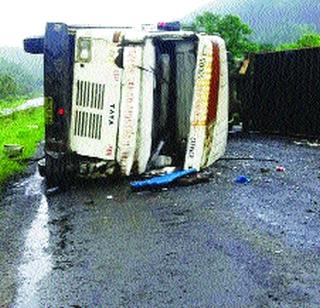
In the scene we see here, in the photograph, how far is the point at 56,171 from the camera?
6.74m

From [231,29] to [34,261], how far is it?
28341 mm

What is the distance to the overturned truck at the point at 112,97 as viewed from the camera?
6.60m

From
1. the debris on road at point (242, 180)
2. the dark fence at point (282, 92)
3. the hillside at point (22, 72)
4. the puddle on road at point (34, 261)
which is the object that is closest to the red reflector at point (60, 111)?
the puddle on road at point (34, 261)

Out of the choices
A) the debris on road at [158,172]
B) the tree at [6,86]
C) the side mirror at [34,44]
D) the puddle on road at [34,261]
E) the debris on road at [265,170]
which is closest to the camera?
the puddle on road at [34,261]

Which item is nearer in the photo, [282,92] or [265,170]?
[265,170]

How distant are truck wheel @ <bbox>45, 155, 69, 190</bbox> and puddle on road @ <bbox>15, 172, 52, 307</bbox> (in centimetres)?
65

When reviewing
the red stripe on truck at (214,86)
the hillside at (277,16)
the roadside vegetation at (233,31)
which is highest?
the red stripe on truck at (214,86)

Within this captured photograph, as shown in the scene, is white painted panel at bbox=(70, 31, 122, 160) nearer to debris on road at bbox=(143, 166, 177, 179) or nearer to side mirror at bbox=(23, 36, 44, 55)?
debris on road at bbox=(143, 166, 177, 179)

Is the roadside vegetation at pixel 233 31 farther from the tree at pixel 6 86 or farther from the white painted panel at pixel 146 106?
the tree at pixel 6 86

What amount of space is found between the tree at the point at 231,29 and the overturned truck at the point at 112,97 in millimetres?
23862

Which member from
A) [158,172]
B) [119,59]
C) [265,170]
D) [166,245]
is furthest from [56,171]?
[166,245]

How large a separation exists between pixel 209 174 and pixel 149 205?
1.37 meters

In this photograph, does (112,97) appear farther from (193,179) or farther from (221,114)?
(221,114)

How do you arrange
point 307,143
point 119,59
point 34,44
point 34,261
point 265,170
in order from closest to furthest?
1. point 34,261
2. point 119,59
3. point 34,44
4. point 265,170
5. point 307,143
